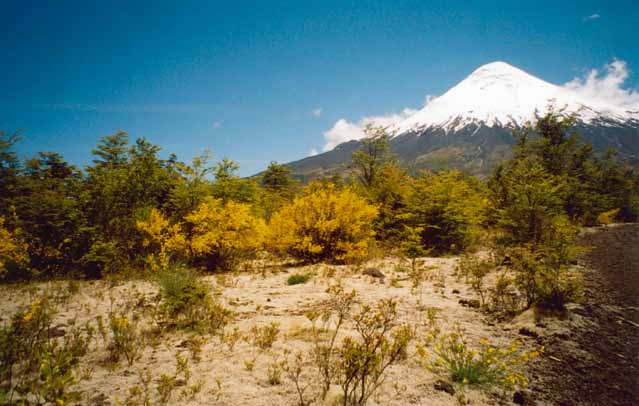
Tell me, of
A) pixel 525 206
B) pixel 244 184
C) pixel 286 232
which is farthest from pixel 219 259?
pixel 525 206

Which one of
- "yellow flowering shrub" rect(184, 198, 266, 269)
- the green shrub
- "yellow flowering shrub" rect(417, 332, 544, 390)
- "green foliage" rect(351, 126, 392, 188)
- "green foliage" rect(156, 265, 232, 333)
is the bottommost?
"yellow flowering shrub" rect(417, 332, 544, 390)

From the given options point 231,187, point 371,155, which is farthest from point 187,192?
point 371,155

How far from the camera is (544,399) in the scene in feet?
9.32

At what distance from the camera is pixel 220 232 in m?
8.70

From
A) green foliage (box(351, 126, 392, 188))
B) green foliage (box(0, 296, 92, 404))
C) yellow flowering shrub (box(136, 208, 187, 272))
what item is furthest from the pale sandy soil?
green foliage (box(351, 126, 392, 188))

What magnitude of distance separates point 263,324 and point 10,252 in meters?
8.32

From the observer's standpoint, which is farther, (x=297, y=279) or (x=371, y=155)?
(x=371, y=155)

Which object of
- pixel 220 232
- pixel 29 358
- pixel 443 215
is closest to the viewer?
pixel 29 358

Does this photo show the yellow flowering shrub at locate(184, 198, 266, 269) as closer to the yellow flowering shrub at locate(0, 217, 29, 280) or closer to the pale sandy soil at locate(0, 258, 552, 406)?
the pale sandy soil at locate(0, 258, 552, 406)

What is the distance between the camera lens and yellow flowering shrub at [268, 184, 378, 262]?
959cm

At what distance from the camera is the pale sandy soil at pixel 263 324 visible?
2914 millimetres

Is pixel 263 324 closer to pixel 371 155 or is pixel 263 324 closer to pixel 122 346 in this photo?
pixel 122 346

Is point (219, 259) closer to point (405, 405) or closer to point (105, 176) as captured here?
point (105, 176)

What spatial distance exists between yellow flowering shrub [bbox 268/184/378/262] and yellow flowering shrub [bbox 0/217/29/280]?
22.5ft
